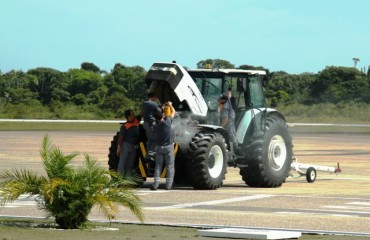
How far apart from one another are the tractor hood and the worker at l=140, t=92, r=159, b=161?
0.58 meters

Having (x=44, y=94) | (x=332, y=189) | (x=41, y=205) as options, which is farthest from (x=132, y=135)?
(x=44, y=94)

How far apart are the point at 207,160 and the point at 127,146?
1753mm

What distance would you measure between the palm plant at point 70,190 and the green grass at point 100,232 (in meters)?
0.24

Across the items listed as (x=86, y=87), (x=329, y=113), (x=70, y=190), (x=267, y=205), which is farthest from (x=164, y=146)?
(x=86, y=87)

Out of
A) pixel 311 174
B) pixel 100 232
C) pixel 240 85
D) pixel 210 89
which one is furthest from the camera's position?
pixel 311 174

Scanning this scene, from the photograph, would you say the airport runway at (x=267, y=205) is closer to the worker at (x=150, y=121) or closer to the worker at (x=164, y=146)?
the worker at (x=164, y=146)

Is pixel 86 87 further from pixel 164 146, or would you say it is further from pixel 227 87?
pixel 164 146

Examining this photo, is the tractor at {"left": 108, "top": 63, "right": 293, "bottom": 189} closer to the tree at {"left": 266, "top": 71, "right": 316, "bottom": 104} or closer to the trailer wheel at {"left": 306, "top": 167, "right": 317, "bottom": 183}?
the trailer wheel at {"left": 306, "top": 167, "right": 317, "bottom": 183}

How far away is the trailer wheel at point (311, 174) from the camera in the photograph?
26.7 metres

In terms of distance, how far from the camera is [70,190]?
14227 mm

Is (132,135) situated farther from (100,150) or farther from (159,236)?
(100,150)

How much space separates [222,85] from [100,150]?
20900mm

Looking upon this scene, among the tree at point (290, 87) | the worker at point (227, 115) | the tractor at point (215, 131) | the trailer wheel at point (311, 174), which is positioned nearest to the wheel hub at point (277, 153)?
the tractor at point (215, 131)

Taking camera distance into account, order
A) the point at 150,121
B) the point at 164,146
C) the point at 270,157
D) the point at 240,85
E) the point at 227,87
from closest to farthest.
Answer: the point at 164,146 < the point at 150,121 < the point at 240,85 < the point at 227,87 < the point at 270,157
